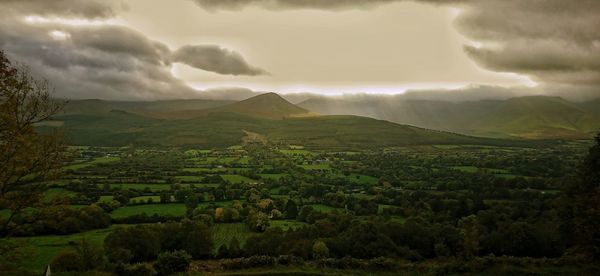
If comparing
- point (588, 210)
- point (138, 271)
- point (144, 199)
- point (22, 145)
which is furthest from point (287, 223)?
point (22, 145)

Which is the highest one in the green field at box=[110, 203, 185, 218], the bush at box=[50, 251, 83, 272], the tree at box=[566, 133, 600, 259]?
the tree at box=[566, 133, 600, 259]

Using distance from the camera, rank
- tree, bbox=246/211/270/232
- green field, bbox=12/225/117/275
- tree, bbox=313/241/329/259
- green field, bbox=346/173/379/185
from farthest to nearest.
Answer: green field, bbox=346/173/379/185 → tree, bbox=246/211/270/232 → green field, bbox=12/225/117/275 → tree, bbox=313/241/329/259

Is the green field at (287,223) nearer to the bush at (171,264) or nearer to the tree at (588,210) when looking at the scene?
the bush at (171,264)

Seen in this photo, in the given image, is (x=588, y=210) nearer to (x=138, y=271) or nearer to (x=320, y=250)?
(x=320, y=250)

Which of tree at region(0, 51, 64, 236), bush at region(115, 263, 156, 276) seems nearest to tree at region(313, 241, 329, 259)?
bush at region(115, 263, 156, 276)

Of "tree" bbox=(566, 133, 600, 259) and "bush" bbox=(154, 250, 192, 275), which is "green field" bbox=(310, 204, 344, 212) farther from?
"bush" bbox=(154, 250, 192, 275)

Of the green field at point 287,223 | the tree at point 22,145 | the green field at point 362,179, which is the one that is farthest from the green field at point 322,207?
the tree at point 22,145
